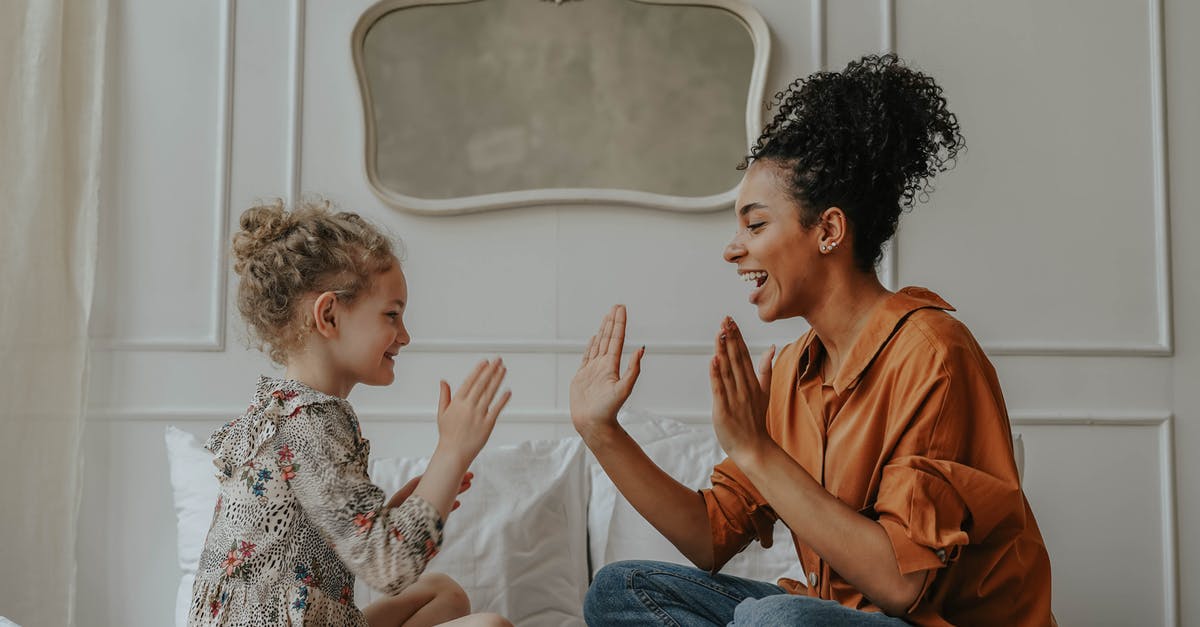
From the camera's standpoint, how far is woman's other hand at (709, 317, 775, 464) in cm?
129

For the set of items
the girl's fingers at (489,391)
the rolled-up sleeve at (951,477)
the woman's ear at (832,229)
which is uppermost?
the woman's ear at (832,229)

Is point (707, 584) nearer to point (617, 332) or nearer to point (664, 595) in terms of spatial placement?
point (664, 595)

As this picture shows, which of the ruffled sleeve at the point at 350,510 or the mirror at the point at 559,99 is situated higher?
the mirror at the point at 559,99

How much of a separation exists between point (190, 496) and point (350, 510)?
78cm

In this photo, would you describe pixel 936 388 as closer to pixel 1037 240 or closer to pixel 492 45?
pixel 1037 240

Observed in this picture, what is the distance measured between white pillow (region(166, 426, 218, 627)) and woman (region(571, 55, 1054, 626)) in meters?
0.80

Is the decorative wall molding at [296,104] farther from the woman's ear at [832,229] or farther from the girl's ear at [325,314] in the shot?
the woman's ear at [832,229]

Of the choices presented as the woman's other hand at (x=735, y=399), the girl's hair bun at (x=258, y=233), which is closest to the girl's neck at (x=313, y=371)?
the girl's hair bun at (x=258, y=233)

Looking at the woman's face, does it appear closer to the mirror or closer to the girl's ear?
the girl's ear

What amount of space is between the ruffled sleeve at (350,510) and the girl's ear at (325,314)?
0.12 meters

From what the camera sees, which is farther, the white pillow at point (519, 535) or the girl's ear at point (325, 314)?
the white pillow at point (519, 535)

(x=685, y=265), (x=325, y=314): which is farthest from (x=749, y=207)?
(x=685, y=265)

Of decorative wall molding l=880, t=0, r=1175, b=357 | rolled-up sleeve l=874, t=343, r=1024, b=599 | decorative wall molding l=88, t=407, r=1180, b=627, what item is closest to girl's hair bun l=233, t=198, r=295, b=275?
decorative wall molding l=88, t=407, r=1180, b=627

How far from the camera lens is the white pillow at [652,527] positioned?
6.24ft
